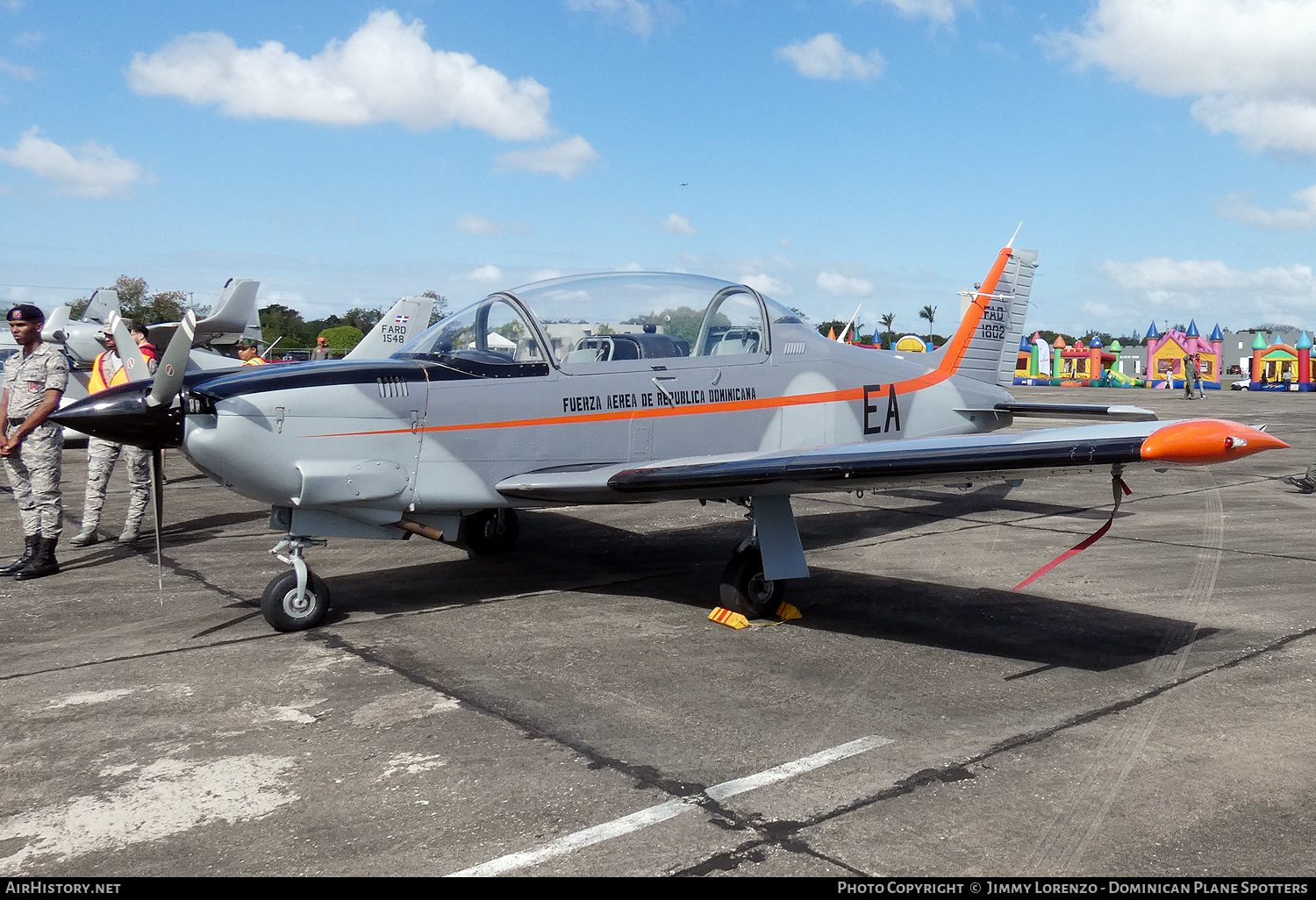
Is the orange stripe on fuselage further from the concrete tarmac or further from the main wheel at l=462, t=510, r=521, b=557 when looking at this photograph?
the main wheel at l=462, t=510, r=521, b=557

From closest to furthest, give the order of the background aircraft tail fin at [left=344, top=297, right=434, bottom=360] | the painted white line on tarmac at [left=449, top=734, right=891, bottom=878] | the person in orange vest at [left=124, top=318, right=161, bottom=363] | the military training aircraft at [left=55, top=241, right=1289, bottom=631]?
the painted white line on tarmac at [left=449, top=734, right=891, bottom=878] < the military training aircraft at [left=55, top=241, right=1289, bottom=631] < the person in orange vest at [left=124, top=318, right=161, bottom=363] < the background aircraft tail fin at [left=344, top=297, right=434, bottom=360]

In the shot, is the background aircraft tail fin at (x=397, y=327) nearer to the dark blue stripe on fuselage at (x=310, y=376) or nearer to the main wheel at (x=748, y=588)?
the dark blue stripe on fuselage at (x=310, y=376)

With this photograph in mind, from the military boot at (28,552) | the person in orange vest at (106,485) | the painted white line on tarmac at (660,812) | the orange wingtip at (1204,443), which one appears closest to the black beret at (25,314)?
the person in orange vest at (106,485)

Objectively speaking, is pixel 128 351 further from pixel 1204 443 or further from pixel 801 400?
pixel 1204 443

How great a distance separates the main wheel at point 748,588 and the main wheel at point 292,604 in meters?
2.52

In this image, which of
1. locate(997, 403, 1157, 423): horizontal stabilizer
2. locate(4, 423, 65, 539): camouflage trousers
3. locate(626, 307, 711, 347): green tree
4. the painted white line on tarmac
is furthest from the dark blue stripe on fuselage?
locate(997, 403, 1157, 423): horizontal stabilizer

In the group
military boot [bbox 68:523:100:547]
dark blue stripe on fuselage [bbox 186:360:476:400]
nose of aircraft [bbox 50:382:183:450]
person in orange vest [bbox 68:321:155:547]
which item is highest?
dark blue stripe on fuselage [bbox 186:360:476:400]

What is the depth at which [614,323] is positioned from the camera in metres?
6.91

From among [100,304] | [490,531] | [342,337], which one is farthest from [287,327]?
[490,531]

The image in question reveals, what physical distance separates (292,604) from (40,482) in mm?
3342

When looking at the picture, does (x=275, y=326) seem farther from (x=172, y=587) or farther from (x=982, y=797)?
(x=982, y=797)

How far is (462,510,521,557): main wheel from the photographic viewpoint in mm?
8367

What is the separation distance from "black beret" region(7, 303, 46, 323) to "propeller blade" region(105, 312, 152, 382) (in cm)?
51

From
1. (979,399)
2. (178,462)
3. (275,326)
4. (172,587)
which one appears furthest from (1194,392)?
(275,326)
